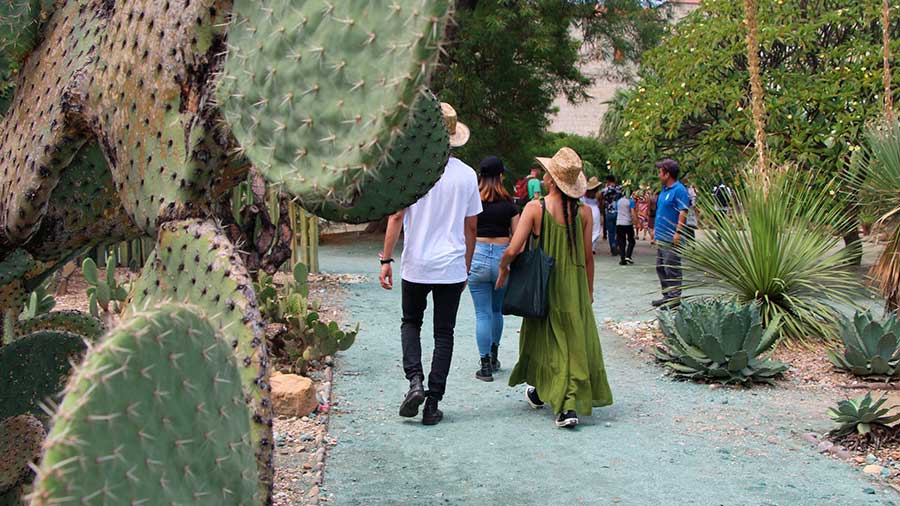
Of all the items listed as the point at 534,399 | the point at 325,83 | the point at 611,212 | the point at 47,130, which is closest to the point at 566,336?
the point at 534,399

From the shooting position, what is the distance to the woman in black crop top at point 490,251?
296 inches

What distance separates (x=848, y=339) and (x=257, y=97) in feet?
22.2

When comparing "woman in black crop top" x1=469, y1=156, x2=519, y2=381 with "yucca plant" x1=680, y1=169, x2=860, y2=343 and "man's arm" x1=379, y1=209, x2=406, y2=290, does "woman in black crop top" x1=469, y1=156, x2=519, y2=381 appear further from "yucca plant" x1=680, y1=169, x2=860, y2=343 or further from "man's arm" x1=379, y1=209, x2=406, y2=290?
"yucca plant" x1=680, y1=169, x2=860, y2=343

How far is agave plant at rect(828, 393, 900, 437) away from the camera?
18.6 ft

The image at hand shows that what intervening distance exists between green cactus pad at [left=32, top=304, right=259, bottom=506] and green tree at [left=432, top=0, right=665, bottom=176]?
54.8 ft

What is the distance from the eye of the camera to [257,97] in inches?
79.4

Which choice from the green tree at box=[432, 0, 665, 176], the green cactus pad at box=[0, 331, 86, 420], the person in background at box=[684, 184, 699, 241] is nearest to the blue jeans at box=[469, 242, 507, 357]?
the person in background at box=[684, 184, 699, 241]

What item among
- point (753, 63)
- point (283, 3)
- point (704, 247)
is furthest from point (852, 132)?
point (283, 3)

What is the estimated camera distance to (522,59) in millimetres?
20266

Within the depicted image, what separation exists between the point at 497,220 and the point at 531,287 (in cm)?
145

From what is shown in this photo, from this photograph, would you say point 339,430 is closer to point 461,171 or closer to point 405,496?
point 405,496

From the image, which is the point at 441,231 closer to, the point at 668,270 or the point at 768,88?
the point at 668,270

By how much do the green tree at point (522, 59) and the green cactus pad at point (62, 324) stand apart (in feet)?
49.2

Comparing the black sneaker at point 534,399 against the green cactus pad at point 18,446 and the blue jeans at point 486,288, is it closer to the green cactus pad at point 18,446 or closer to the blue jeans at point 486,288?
the blue jeans at point 486,288
